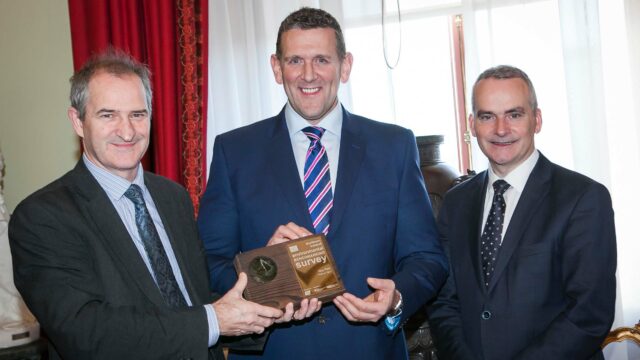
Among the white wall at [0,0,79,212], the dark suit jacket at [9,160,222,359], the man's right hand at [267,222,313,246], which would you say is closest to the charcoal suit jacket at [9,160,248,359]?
the dark suit jacket at [9,160,222,359]

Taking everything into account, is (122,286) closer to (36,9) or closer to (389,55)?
(389,55)

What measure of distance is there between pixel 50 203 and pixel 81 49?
106 inches

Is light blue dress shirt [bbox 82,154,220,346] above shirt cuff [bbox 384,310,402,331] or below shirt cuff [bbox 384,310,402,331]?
above

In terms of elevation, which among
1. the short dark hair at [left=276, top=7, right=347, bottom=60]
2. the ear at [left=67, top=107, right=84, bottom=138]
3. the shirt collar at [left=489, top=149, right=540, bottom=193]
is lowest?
the shirt collar at [left=489, top=149, right=540, bottom=193]

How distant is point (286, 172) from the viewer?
86.7 inches

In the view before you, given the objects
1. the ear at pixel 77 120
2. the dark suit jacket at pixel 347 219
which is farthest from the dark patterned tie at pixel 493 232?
the ear at pixel 77 120

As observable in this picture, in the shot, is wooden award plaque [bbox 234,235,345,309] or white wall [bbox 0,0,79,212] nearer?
wooden award plaque [bbox 234,235,345,309]

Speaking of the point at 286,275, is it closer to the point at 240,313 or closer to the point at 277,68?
the point at 240,313

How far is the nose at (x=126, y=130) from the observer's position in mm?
1940

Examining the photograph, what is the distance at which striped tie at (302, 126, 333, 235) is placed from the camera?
2150mm

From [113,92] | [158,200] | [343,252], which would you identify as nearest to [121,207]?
[158,200]

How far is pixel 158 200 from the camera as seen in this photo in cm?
212

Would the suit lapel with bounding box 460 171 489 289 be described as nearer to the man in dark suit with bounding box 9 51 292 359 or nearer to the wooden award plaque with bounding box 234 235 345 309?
the wooden award plaque with bounding box 234 235 345 309

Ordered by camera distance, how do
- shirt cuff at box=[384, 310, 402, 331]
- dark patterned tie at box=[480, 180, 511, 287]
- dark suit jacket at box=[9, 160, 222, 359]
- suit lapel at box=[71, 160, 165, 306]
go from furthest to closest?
dark patterned tie at box=[480, 180, 511, 287], shirt cuff at box=[384, 310, 402, 331], suit lapel at box=[71, 160, 165, 306], dark suit jacket at box=[9, 160, 222, 359]
